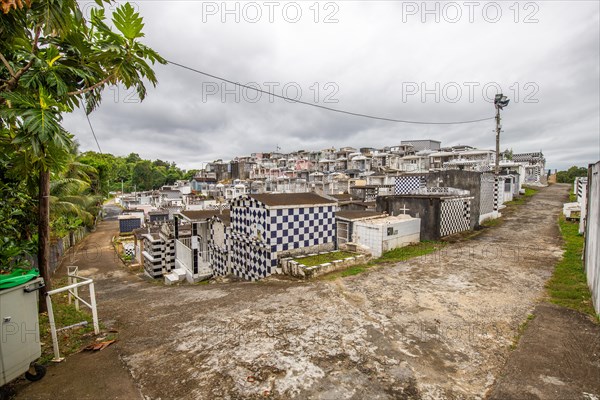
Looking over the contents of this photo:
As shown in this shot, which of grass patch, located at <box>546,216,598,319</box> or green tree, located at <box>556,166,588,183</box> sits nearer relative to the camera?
grass patch, located at <box>546,216,598,319</box>

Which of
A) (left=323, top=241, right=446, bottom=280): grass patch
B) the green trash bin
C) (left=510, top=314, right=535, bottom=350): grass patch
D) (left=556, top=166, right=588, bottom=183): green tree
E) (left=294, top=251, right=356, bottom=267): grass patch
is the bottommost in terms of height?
(left=323, top=241, right=446, bottom=280): grass patch

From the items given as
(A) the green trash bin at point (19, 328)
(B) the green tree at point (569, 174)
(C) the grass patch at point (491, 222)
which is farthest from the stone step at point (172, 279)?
(B) the green tree at point (569, 174)

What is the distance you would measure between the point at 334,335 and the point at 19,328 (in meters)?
4.11

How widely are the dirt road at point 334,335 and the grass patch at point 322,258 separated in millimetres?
1114

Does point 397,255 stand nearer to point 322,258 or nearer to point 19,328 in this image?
point 322,258

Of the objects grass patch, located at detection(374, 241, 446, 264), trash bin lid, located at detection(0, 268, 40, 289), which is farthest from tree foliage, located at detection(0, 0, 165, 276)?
grass patch, located at detection(374, 241, 446, 264)

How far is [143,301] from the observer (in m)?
7.02

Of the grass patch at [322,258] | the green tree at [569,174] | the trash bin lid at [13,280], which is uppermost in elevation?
the green tree at [569,174]

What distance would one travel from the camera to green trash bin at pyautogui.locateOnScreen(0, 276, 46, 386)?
3.31 meters

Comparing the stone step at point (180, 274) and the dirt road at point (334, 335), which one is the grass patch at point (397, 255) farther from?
the stone step at point (180, 274)

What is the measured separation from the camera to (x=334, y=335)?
4539mm

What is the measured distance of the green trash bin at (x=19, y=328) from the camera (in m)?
3.31

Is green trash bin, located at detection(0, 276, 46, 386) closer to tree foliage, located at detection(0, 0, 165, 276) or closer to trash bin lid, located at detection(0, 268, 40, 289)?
trash bin lid, located at detection(0, 268, 40, 289)

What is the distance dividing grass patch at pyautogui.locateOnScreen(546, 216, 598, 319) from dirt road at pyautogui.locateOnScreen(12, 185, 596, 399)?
0.29 metres
